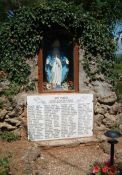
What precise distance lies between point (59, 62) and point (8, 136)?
229 cm

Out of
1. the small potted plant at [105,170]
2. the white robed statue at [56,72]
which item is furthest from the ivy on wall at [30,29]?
the small potted plant at [105,170]

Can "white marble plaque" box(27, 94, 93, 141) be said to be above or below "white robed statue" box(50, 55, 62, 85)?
below

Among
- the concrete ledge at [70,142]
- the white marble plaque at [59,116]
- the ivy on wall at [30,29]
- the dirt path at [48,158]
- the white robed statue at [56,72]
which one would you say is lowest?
the dirt path at [48,158]

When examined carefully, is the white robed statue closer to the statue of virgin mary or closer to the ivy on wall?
the statue of virgin mary

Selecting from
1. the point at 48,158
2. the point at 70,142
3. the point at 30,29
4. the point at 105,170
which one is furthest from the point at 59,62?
the point at 105,170

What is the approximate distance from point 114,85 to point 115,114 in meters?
0.74

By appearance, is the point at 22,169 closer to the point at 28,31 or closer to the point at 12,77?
the point at 12,77

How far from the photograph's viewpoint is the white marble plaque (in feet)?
28.0

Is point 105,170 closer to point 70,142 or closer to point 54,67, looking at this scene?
point 70,142

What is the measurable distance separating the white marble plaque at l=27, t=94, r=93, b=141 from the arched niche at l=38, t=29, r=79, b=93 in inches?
15.9

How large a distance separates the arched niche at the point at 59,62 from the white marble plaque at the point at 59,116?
1.33ft

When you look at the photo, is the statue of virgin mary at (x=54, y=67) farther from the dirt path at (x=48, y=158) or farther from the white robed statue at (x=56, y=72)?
the dirt path at (x=48, y=158)

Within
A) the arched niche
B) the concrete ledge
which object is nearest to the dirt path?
the concrete ledge

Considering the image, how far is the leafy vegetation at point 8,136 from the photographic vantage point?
327 inches
